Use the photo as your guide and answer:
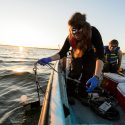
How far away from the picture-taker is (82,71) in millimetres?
4160

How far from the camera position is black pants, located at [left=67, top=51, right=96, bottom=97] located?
406 cm

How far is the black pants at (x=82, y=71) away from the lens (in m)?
4.06

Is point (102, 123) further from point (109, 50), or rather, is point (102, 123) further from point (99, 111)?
point (109, 50)

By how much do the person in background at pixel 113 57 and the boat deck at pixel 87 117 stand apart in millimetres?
2996

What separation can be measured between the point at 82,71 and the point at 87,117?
38.2 inches

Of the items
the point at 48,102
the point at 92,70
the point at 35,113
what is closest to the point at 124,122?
the point at 92,70

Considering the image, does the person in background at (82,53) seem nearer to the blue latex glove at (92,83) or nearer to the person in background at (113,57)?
the blue latex glove at (92,83)

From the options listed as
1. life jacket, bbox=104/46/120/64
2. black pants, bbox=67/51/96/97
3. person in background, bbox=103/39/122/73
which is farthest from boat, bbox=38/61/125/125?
life jacket, bbox=104/46/120/64

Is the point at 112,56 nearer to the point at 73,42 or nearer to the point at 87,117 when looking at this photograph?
the point at 73,42

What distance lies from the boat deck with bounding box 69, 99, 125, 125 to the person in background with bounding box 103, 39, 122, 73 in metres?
3.00

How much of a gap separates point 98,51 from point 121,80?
145 centimetres

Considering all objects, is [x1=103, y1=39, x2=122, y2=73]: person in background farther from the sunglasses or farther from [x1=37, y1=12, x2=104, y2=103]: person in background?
the sunglasses

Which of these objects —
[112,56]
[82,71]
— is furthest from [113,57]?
[82,71]

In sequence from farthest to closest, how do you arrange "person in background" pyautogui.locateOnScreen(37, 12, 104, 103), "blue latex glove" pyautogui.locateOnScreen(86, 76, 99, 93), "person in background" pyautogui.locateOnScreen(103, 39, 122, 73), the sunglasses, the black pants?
1. "person in background" pyautogui.locateOnScreen(103, 39, 122, 73)
2. the black pants
3. the sunglasses
4. "person in background" pyautogui.locateOnScreen(37, 12, 104, 103)
5. "blue latex glove" pyautogui.locateOnScreen(86, 76, 99, 93)
